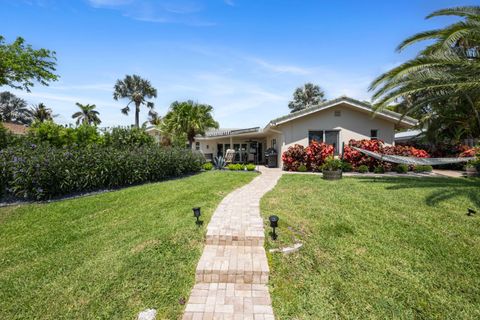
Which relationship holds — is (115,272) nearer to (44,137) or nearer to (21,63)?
(44,137)

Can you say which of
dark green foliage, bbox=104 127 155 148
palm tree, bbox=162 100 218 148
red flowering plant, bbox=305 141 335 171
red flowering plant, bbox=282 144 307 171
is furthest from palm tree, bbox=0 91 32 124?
red flowering plant, bbox=305 141 335 171

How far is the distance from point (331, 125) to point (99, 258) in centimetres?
1265

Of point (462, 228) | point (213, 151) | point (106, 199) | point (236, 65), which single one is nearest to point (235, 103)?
point (213, 151)

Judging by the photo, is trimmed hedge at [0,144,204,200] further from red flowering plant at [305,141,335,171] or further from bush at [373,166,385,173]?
bush at [373,166,385,173]

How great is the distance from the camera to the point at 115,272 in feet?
10.5

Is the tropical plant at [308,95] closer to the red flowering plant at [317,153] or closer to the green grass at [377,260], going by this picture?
the red flowering plant at [317,153]

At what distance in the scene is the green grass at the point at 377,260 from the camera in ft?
8.48

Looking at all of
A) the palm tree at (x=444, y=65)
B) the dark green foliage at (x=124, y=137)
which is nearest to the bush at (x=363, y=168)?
the palm tree at (x=444, y=65)

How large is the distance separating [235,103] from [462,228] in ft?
57.1

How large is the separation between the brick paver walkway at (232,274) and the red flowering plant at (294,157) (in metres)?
8.15

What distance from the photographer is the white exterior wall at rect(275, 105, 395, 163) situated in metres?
12.9

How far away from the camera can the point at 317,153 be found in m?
12.0

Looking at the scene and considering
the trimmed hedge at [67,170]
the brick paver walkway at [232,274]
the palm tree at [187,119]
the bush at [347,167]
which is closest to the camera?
the brick paver walkway at [232,274]

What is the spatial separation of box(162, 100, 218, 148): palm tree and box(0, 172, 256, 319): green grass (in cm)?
983
